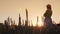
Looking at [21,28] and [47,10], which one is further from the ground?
[47,10]

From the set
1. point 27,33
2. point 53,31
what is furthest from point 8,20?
point 53,31

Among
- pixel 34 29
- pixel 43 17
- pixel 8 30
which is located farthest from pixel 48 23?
pixel 8 30

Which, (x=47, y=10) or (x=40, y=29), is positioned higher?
(x=47, y=10)

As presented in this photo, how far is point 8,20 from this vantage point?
6445mm

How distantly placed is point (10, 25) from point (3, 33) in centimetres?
27

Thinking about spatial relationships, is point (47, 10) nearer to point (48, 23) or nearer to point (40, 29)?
point (48, 23)

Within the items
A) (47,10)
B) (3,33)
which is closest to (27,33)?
(3,33)

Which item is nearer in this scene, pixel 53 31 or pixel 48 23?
pixel 53 31

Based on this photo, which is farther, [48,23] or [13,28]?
[48,23]

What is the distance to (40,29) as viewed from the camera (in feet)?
21.3

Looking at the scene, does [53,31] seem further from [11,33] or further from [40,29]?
[11,33]

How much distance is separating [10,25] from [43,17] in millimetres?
1129

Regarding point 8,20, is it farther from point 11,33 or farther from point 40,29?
point 40,29

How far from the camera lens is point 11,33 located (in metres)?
6.48
